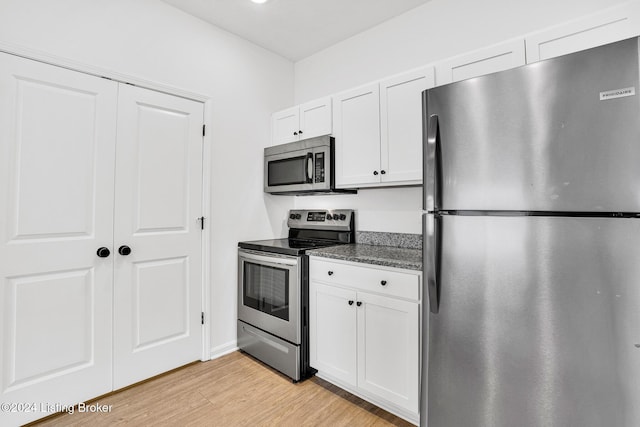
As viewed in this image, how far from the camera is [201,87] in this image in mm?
2521

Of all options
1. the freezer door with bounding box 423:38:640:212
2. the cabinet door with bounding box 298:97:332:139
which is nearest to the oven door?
the cabinet door with bounding box 298:97:332:139

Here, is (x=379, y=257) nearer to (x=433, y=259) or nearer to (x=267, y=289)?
(x=433, y=259)

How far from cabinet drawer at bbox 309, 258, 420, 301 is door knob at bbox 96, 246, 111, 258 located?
4.33ft

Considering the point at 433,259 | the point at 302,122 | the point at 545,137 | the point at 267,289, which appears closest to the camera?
the point at 545,137

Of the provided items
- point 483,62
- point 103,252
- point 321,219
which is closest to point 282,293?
point 321,219

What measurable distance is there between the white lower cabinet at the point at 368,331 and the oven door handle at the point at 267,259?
0.52 ft

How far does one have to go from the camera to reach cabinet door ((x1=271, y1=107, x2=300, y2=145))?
9.14 ft

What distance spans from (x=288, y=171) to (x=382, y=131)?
93cm

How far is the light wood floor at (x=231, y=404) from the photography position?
1779 mm

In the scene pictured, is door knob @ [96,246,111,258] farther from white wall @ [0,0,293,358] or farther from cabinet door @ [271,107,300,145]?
cabinet door @ [271,107,300,145]

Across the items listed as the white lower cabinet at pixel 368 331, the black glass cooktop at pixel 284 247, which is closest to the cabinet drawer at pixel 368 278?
the white lower cabinet at pixel 368 331

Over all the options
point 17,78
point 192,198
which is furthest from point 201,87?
point 17,78

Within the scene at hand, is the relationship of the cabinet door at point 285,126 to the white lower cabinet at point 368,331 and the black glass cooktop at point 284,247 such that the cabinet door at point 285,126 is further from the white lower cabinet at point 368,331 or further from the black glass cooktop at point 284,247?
the white lower cabinet at point 368,331

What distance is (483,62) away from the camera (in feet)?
5.74
